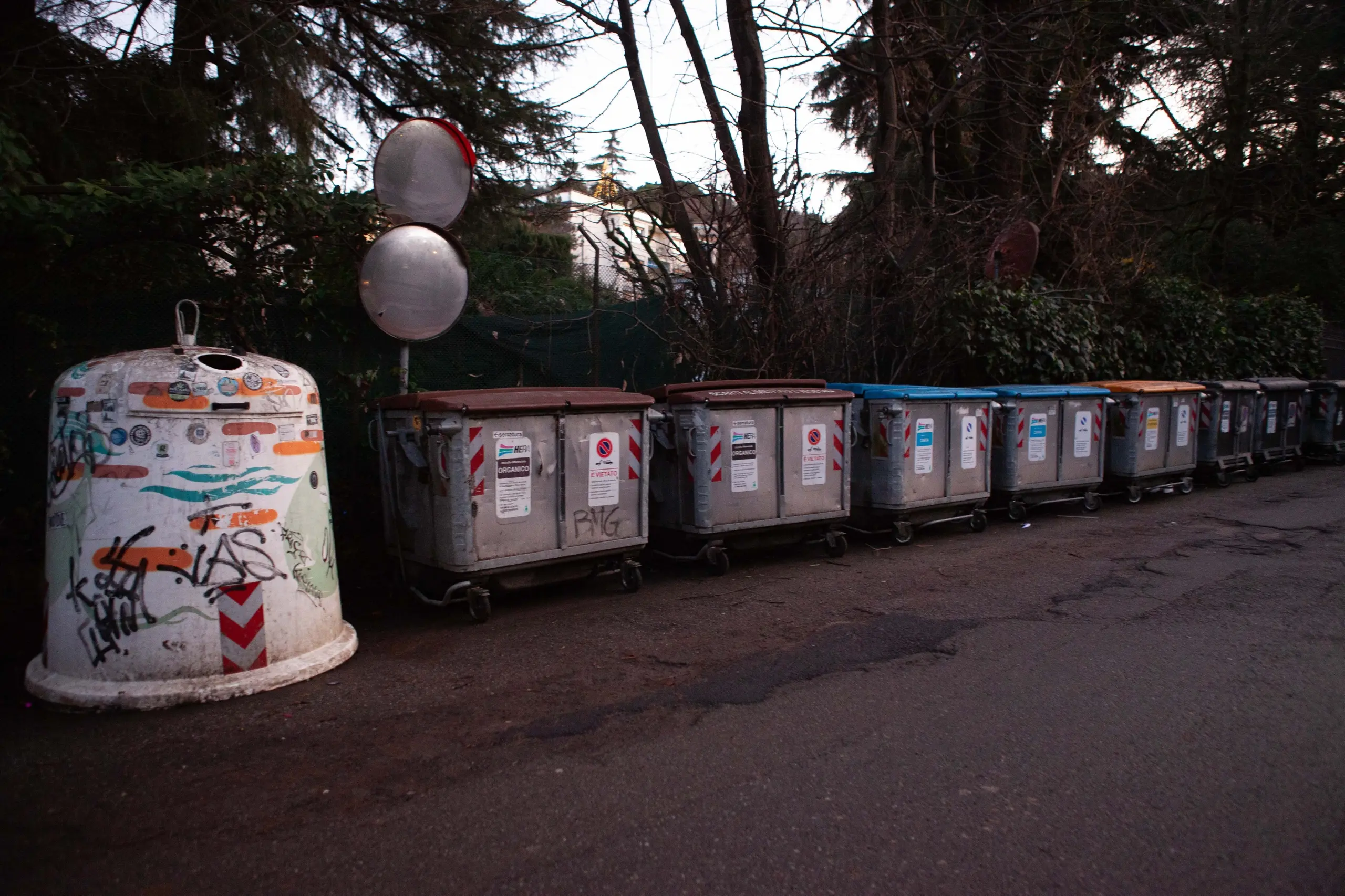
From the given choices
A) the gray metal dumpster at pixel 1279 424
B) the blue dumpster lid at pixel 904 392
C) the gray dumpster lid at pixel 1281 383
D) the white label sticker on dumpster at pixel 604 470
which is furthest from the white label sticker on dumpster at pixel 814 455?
the gray dumpster lid at pixel 1281 383

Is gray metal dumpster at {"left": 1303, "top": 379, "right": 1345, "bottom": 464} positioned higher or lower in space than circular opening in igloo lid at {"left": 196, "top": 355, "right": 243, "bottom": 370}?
lower

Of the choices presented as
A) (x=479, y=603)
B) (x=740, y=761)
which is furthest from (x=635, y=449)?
(x=740, y=761)

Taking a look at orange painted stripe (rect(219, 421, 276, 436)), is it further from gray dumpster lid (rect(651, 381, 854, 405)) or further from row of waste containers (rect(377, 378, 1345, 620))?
gray dumpster lid (rect(651, 381, 854, 405))

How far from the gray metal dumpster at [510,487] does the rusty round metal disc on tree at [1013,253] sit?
7.30 meters

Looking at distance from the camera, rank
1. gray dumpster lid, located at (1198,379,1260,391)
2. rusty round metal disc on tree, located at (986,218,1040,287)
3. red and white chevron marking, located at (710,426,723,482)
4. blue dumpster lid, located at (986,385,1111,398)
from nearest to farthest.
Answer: red and white chevron marking, located at (710,426,723,482)
blue dumpster lid, located at (986,385,1111,398)
rusty round metal disc on tree, located at (986,218,1040,287)
gray dumpster lid, located at (1198,379,1260,391)

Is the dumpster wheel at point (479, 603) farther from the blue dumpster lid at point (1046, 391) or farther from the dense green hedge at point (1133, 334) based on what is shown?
the dense green hedge at point (1133, 334)

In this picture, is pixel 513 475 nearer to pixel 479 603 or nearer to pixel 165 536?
pixel 479 603

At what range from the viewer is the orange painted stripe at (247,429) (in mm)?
4516

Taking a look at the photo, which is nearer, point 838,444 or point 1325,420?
point 838,444

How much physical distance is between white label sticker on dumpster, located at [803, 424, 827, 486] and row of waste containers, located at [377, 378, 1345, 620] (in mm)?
14

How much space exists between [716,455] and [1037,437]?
441 cm

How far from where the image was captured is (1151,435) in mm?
11305

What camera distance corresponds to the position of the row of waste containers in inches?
237

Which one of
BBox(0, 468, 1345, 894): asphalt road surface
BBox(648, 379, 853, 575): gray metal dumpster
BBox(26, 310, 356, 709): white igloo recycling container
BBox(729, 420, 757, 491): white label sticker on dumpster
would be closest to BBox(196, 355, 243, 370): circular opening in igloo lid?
BBox(26, 310, 356, 709): white igloo recycling container
